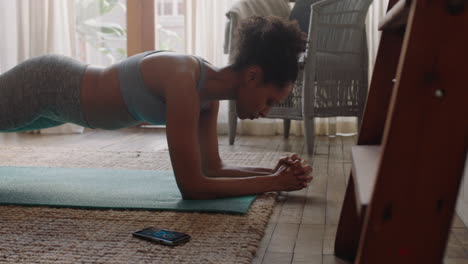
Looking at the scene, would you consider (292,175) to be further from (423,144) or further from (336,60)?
(336,60)

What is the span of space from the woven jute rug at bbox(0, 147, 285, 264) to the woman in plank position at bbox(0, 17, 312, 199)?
0.38ft

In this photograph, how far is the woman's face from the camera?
1536 mm

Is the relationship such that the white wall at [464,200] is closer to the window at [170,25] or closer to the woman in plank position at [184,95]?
the woman in plank position at [184,95]

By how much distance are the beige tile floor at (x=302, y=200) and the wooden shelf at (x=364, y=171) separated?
252mm

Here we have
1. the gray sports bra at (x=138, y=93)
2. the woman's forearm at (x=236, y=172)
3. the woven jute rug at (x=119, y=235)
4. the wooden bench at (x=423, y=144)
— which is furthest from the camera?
the woman's forearm at (x=236, y=172)

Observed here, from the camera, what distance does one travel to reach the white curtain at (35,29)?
367 centimetres

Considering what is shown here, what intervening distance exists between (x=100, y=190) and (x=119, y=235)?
0.51m

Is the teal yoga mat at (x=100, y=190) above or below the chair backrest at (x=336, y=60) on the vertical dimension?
below

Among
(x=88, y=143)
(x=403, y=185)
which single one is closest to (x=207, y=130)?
(x=403, y=185)

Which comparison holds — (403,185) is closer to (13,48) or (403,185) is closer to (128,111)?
(128,111)

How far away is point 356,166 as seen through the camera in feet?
3.02

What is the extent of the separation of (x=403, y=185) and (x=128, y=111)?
1136 millimetres

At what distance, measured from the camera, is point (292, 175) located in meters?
1.57

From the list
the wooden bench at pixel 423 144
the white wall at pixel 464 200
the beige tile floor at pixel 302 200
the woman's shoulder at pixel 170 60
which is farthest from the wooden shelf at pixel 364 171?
the woman's shoulder at pixel 170 60
